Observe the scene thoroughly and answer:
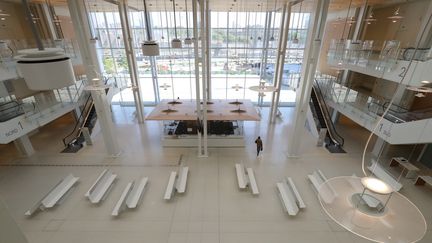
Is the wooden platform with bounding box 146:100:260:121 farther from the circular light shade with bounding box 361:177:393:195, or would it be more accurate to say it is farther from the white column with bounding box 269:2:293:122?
the circular light shade with bounding box 361:177:393:195

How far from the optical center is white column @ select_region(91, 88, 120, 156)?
914cm

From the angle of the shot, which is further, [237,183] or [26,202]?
[237,183]

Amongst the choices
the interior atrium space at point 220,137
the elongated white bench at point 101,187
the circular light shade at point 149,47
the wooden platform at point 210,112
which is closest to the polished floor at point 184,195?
the interior atrium space at point 220,137

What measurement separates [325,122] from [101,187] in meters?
12.0

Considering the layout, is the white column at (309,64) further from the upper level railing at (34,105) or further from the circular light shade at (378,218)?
the upper level railing at (34,105)

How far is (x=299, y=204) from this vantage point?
7.55 metres

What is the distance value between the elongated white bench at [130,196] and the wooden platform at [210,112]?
141 inches

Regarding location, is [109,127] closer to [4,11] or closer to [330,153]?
[4,11]

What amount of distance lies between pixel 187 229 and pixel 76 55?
1175cm

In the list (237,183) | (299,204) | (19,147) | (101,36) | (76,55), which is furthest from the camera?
(101,36)

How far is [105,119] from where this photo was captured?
962 cm

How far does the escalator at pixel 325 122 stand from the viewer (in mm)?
11648

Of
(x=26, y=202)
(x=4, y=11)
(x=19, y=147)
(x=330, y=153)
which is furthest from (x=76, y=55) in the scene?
(x=330, y=153)

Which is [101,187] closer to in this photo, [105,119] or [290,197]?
[105,119]
